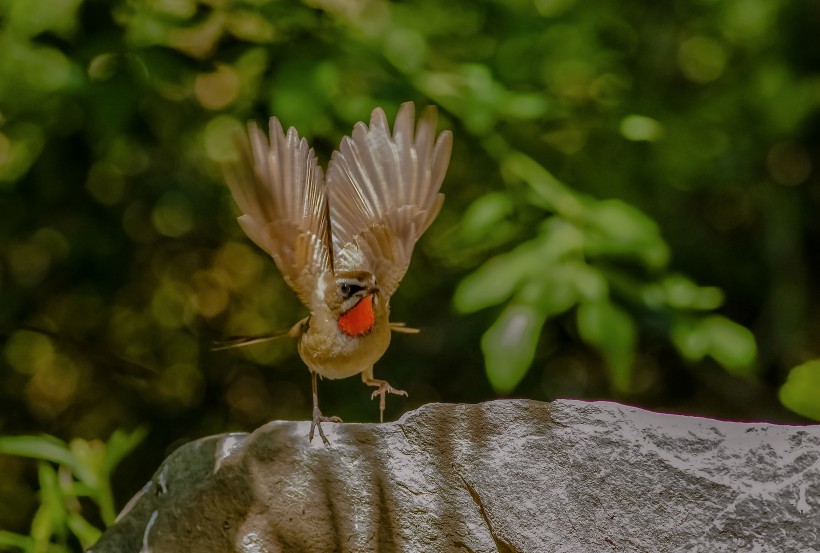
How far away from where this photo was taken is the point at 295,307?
430 cm

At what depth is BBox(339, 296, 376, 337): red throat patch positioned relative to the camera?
184cm

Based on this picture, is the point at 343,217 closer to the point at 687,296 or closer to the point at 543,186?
the point at 543,186

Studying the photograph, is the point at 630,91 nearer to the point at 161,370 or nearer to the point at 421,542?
the point at 421,542

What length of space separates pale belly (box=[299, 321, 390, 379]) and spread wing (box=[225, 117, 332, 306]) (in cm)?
11

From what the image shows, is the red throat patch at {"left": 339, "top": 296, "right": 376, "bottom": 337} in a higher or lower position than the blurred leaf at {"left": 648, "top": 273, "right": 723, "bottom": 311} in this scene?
higher

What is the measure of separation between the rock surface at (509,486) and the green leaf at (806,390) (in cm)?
30

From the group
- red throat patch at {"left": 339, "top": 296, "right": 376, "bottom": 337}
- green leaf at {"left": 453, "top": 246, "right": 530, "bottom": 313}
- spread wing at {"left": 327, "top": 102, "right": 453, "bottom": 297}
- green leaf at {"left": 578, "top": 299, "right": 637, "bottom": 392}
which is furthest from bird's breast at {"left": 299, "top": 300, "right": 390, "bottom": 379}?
green leaf at {"left": 578, "top": 299, "right": 637, "bottom": 392}

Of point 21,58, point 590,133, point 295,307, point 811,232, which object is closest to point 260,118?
point 21,58

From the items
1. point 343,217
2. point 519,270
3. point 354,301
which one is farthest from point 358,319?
point 519,270

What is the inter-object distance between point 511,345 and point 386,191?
1.75ft

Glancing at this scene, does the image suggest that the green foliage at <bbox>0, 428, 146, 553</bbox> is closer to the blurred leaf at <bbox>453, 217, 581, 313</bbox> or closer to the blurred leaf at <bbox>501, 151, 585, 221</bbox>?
the blurred leaf at <bbox>453, 217, 581, 313</bbox>

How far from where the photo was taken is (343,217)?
1.97m

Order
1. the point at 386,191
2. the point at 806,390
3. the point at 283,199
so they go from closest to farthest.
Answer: the point at 806,390
the point at 283,199
the point at 386,191

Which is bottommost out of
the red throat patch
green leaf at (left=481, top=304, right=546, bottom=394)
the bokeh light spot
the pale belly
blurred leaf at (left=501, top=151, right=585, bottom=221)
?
green leaf at (left=481, top=304, right=546, bottom=394)
